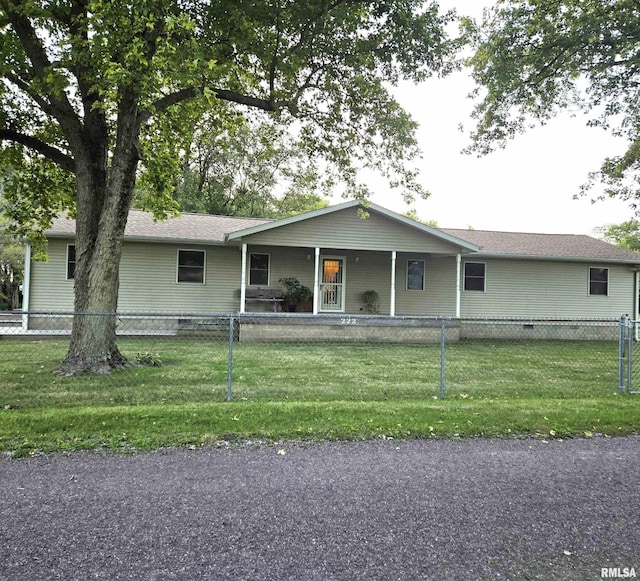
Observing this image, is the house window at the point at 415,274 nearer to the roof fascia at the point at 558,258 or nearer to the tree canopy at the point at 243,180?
the roof fascia at the point at 558,258

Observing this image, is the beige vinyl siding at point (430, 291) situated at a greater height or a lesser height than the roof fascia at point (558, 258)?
lesser

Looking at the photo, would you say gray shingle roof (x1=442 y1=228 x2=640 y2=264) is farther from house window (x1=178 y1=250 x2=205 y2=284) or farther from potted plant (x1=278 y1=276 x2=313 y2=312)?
house window (x1=178 y1=250 x2=205 y2=284)

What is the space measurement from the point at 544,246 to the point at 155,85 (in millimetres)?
15207

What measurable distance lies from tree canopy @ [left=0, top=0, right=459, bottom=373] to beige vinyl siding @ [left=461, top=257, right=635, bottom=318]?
715cm

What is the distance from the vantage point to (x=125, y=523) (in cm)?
260

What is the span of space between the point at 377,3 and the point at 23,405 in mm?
8807

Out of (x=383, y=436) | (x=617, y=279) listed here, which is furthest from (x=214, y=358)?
(x=617, y=279)

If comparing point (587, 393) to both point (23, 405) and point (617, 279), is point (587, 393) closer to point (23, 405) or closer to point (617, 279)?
point (23, 405)

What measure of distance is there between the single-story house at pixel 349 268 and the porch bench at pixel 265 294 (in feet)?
0.12

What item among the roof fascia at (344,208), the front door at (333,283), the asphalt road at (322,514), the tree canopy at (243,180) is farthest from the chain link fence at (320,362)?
the tree canopy at (243,180)

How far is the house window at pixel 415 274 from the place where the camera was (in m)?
15.7

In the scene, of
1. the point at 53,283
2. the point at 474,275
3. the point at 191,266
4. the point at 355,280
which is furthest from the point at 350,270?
the point at 53,283

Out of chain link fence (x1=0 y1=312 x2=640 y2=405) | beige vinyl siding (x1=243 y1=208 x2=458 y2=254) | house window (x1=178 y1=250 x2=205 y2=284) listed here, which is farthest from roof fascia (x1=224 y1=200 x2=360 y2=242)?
chain link fence (x1=0 y1=312 x2=640 y2=405)

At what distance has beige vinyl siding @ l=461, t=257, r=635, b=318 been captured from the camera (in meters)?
16.0
